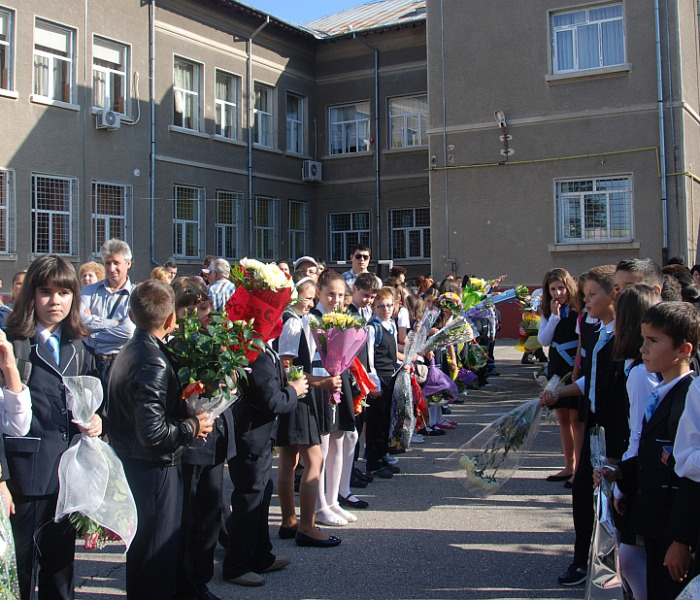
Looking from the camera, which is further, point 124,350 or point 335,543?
point 335,543

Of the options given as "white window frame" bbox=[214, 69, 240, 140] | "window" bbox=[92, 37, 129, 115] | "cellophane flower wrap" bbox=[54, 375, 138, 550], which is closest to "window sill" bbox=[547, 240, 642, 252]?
"white window frame" bbox=[214, 69, 240, 140]

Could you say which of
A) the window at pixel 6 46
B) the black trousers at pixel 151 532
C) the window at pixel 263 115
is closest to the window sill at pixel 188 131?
the window at pixel 263 115

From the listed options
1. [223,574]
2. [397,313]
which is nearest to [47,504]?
[223,574]

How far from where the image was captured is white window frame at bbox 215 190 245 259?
73.0 feet

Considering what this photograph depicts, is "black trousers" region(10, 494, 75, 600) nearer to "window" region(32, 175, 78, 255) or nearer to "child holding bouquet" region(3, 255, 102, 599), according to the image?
"child holding bouquet" region(3, 255, 102, 599)

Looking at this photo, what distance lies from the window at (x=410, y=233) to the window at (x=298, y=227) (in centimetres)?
322

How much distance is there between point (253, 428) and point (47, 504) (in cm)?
132

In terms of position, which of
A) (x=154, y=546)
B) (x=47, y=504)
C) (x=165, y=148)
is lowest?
(x=154, y=546)

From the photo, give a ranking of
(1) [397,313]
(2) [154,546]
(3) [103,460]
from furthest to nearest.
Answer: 1. (1) [397,313]
2. (2) [154,546]
3. (3) [103,460]

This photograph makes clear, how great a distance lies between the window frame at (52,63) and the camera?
17.2m

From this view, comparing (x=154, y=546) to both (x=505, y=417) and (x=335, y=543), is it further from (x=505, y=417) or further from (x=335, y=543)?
(x=505, y=417)

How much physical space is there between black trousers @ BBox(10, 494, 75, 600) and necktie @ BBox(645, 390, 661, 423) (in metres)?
2.75

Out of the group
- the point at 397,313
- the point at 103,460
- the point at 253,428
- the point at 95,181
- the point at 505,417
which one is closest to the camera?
the point at 103,460

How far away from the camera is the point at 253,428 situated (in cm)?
438
